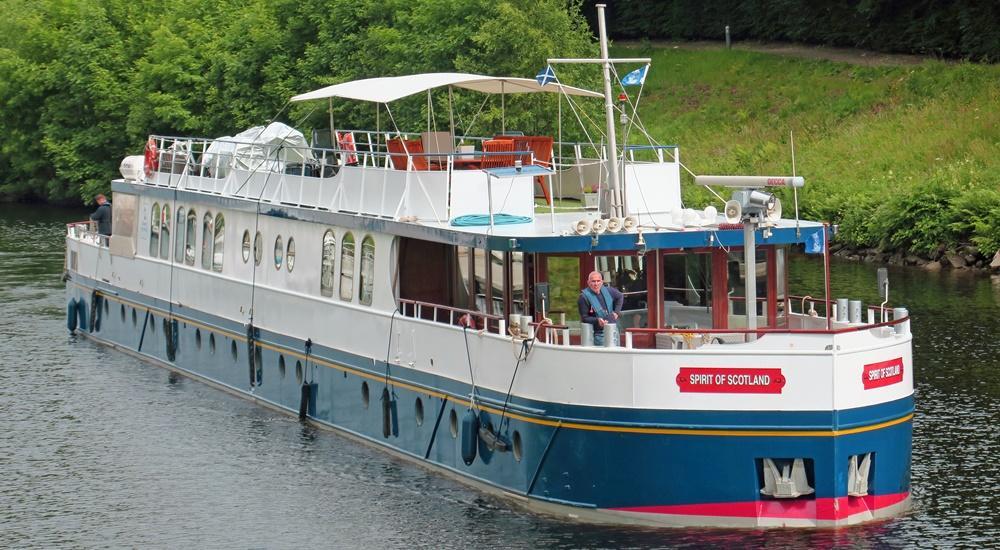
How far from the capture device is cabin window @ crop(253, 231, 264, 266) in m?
29.2

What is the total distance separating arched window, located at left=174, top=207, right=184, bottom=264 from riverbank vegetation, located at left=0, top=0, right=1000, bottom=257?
20.9 meters

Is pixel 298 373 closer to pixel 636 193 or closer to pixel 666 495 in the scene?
pixel 636 193

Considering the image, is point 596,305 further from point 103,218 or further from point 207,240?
point 103,218

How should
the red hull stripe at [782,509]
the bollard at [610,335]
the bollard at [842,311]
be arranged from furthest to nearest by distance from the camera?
the bollard at [842,311]
the bollard at [610,335]
the red hull stripe at [782,509]

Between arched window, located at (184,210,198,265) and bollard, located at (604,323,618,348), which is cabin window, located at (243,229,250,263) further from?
bollard, located at (604,323,618,348)

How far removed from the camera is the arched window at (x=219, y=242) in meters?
31.0

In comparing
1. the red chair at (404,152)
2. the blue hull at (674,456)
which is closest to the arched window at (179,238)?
the red chair at (404,152)

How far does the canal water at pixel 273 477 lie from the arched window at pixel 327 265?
2448 millimetres

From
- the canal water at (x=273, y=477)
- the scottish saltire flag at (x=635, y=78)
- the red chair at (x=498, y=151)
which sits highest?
the scottish saltire flag at (x=635, y=78)


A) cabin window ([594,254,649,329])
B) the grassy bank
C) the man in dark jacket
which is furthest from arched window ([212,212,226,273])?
the grassy bank

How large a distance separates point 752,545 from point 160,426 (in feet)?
41.8

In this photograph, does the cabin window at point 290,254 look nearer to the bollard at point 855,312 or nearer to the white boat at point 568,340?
the white boat at point 568,340

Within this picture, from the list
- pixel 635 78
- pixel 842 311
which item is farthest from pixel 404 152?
pixel 842 311

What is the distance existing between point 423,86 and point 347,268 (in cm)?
320
